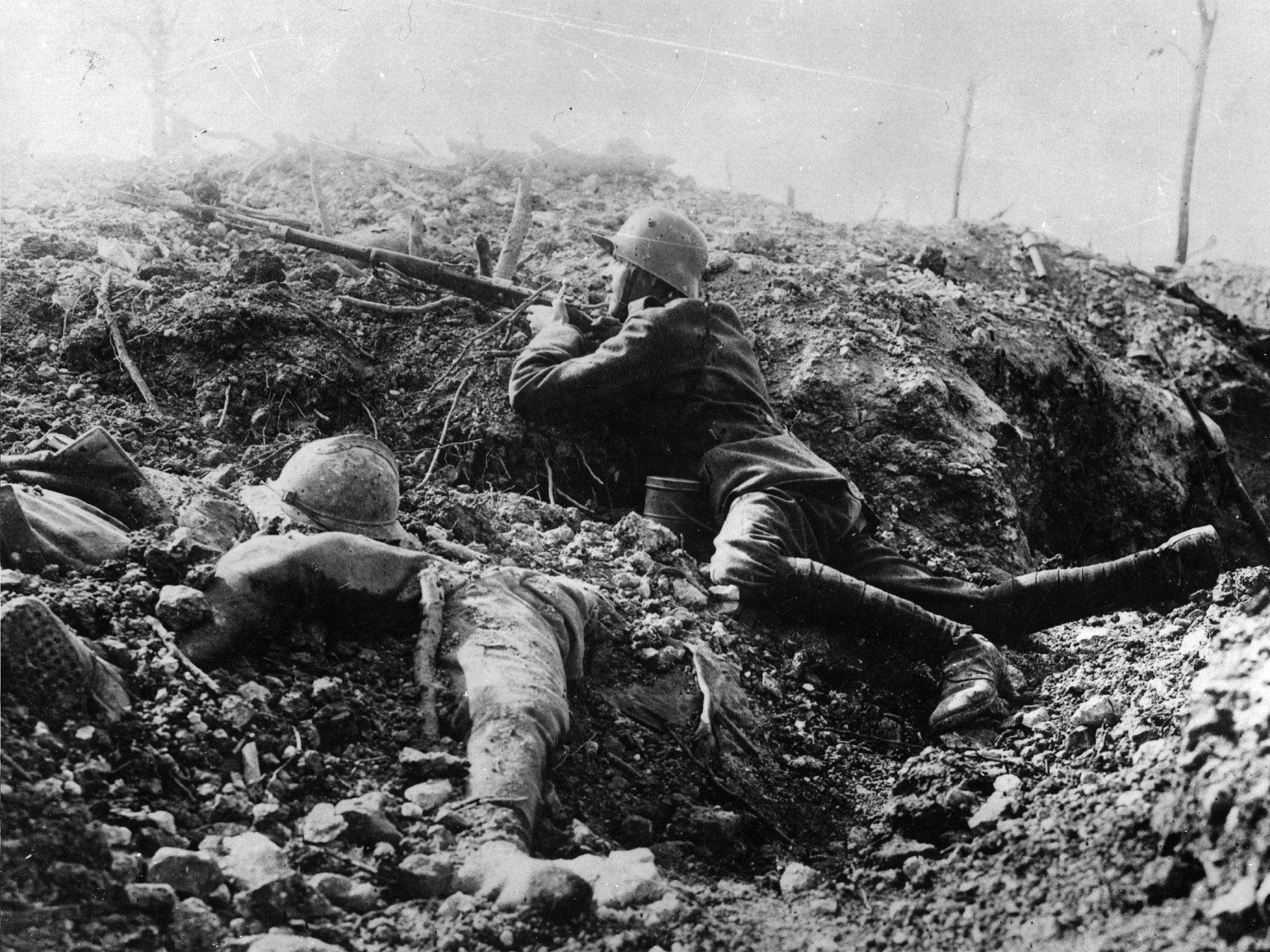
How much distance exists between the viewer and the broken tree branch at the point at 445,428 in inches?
181

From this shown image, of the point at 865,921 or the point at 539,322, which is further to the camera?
the point at 539,322

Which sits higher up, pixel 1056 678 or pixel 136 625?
pixel 136 625

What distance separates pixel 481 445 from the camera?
16.4ft

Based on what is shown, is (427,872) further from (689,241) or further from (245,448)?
(689,241)

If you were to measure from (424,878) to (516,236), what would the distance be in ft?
15.4

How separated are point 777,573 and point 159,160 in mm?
5647

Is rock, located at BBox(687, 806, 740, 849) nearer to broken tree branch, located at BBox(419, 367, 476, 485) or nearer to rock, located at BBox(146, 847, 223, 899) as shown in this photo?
rock, located at BBox(146, 847, 223, 899)

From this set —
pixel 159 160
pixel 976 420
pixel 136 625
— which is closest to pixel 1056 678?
pixel 976 420

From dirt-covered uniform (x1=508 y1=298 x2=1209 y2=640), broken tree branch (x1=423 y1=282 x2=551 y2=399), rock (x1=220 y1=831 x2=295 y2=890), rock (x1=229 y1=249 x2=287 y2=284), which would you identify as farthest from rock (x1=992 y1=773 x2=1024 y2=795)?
rock (x1=229 y1=249 x2=287 y2=284)

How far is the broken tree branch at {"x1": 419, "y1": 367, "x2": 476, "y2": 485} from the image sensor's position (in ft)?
15.1

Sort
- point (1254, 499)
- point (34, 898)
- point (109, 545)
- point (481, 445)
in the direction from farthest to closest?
point (1254, 499) < point (481, 445) < point (109, 545) < point (34, 898)

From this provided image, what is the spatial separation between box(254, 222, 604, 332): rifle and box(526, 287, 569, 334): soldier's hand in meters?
0.18

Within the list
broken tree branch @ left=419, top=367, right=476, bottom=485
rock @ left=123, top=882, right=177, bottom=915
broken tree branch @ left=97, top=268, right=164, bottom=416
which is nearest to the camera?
rock @ left=123, top=882, right=177, bottom=915

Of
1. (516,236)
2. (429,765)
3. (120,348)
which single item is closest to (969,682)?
(429,765)
